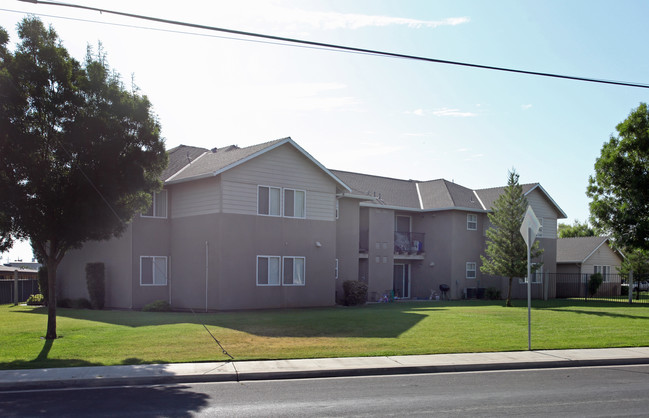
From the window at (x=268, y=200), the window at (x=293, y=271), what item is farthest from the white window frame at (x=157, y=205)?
the window at (x=293, y=271)

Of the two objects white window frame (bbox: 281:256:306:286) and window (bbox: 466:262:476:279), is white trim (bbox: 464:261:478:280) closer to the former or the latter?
window (bbox: 466:262:476:279)

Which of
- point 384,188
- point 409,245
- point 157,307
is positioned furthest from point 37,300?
point 409,245

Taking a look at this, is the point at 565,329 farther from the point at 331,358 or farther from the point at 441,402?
the point at 441,402

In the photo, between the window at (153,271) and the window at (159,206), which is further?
the window at (159,206)

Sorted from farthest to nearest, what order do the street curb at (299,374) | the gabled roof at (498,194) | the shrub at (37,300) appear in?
the gabled roof at (498,194) < the shrub at (37,300) < the street curb at (299,374)

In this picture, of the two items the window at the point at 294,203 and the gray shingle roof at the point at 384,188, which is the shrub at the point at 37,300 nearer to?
the window at the point at 294,203

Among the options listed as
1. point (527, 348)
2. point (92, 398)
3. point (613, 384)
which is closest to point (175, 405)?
point (92, 398)

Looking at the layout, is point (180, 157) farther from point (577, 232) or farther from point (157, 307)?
point (577, 232)

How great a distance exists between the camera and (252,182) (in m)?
24.7

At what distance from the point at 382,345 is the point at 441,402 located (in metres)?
5.46

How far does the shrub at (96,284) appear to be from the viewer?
1014 inches

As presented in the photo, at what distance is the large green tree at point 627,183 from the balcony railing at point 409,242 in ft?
40.5

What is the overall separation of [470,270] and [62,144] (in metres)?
27.0

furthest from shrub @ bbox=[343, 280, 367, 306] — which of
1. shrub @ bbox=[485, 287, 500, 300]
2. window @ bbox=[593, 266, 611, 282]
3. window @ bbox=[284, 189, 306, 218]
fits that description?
window @ bbox=[593, 266, 611, 282]
